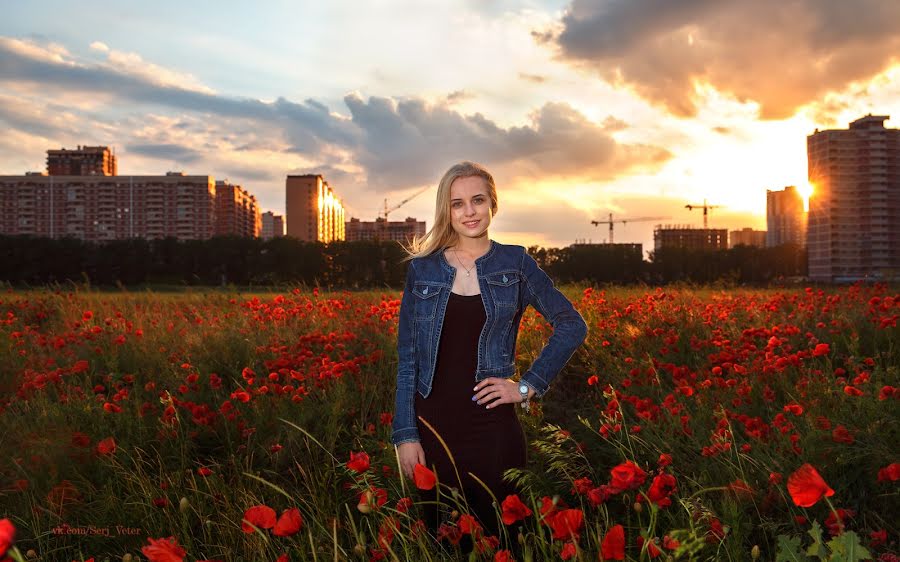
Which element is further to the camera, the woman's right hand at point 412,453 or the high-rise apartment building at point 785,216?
the high-rise apartment building at point 785,216

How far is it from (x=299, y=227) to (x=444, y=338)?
104033 millimetres

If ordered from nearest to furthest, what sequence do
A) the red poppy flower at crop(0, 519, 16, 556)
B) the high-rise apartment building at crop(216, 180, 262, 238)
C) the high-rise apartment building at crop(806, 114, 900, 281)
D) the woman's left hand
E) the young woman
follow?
the red poppy flower at crop(0, 519, 16, 556) → the woman's left hand → the young woman → the high-rise apartment building at crop(806, 114, 900, 281) → the high-rise apartment building at crop(216, 180, 262, 238)

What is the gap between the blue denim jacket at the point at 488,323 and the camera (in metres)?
2.72

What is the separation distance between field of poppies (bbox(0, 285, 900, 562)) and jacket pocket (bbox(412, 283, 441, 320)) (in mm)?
613

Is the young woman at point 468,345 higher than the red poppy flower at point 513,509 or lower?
higher

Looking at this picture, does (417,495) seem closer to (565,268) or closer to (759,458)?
(759,458)

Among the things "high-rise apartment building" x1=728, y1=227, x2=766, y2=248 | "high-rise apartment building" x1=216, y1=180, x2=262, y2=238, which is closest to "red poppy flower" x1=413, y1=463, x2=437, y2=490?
"high-rise apartment building" x1=216, y1=180, x2=262, y2=238

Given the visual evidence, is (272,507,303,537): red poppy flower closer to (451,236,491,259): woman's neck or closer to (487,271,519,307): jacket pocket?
(487,271,519,307): jacket pocket

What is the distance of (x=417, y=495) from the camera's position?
3082 mm

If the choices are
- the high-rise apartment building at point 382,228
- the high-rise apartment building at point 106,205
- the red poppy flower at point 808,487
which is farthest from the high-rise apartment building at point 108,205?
the red poppy flower at point 808,487

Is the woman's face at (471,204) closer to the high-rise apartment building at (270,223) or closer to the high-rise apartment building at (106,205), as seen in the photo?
the high-rise apartment building at (106,205)

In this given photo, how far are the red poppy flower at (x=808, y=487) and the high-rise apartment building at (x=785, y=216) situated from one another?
144925 mm

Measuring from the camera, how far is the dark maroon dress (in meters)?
2.64

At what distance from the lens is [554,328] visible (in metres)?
2.80
